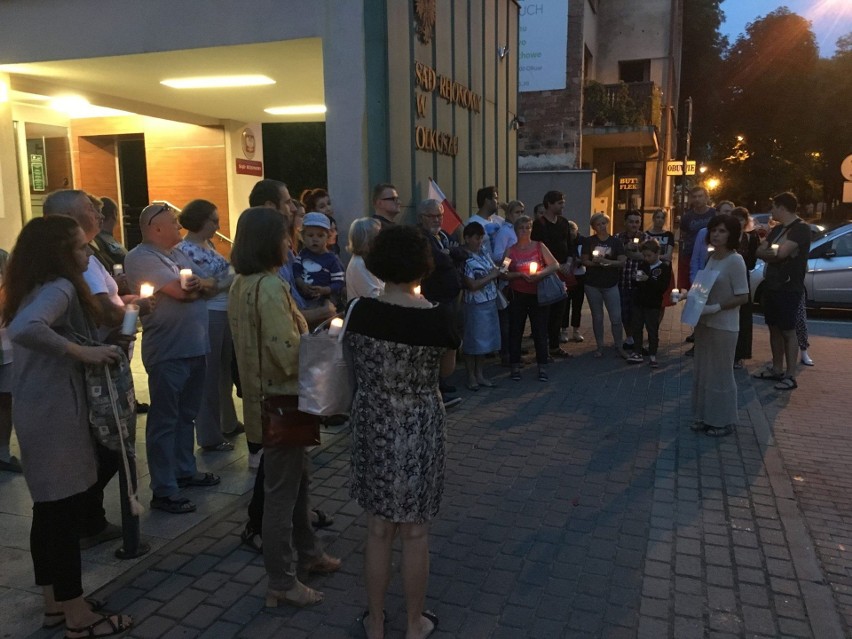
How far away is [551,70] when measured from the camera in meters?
17.1

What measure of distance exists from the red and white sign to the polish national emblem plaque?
4.81 metres

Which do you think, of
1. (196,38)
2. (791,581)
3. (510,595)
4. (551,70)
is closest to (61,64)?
(196,38)

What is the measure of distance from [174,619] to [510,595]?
63.6 inches

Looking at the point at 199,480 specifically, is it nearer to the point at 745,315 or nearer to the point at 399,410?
the point at 399,410

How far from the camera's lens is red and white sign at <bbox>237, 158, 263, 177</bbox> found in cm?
1145

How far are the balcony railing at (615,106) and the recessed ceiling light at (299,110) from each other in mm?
9989

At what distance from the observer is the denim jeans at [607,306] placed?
28.2 feet

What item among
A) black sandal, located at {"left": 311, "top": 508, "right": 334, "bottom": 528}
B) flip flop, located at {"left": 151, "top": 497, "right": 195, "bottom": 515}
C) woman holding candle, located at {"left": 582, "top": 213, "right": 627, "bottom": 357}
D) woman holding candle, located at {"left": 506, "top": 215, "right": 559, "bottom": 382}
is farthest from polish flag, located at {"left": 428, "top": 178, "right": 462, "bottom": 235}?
flip flop, located at {"left": 151, "top": 497, "right": 195, "bottom": 515}

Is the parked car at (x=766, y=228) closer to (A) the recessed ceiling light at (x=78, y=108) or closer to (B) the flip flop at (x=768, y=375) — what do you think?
(B) the flip flop at (x=768, y=375)

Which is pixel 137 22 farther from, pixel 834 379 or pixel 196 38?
pixel 834 379

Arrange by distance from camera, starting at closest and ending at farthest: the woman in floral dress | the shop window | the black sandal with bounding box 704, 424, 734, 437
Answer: the woman in floral dress < the black sandal with bounding box 704, 424, 734, 437 < the shop window

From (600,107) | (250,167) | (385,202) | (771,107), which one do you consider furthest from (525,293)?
(771,107)

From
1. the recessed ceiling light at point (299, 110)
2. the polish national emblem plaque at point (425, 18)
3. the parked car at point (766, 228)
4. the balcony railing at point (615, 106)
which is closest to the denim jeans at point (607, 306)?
the parked car at point (766, 228)

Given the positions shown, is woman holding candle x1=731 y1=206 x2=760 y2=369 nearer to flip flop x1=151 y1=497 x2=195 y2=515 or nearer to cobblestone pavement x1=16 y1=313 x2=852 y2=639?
cobblestone pavement x1=16 y1=313 x2=852 y2=639
